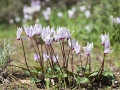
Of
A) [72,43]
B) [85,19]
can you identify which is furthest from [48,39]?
[85,19]

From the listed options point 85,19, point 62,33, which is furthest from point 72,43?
point 85,19

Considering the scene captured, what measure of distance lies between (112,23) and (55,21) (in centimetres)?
211

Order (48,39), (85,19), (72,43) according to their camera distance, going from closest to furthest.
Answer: (48,39)
(72,43)
(85,19)

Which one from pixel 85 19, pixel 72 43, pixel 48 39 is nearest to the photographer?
pixel 48 39

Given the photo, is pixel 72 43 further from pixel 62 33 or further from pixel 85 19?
pixel 85 19

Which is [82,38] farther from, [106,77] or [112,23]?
[106,77]

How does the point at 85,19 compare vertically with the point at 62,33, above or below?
above

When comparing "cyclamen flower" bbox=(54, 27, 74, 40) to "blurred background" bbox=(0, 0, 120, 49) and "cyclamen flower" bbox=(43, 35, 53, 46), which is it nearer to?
"cyclamen flower" bbox=(43, 35, 53, 46)

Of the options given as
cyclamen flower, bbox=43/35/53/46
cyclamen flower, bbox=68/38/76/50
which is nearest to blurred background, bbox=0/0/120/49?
cyclamen flower, bbox=68/38/76/50

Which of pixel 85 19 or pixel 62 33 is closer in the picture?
pixel 62 33

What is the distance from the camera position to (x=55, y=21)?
6121mm

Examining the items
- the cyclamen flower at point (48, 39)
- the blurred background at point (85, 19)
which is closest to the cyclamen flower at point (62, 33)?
the cyclamen flower at point (48, 39)

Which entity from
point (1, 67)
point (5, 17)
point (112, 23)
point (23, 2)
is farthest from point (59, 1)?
point (1, 67)

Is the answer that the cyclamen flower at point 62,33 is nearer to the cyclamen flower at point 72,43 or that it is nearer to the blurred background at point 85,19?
the cyclamen flower at point 72,43
